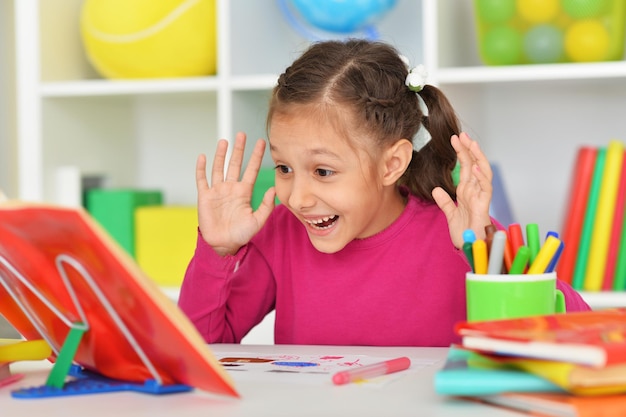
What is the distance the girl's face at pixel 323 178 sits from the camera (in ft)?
3.79

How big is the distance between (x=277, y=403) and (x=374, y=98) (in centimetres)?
64

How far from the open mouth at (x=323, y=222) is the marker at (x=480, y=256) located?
1.21 feet

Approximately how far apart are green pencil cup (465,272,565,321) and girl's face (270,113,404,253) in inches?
14.8

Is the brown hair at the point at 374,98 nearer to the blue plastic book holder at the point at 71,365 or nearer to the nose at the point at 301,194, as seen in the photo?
the nose at the point at 301,194

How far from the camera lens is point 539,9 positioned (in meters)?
1.74

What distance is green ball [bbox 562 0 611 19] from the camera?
1.71m

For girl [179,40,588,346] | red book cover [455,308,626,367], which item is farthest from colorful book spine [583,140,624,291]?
red book cover [455,308,626,367]

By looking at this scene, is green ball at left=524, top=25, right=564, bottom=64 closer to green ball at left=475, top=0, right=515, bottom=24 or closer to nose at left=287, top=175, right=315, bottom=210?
green ball at left=475, top=0, right=515, bottom=24

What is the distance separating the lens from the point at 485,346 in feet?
2.08

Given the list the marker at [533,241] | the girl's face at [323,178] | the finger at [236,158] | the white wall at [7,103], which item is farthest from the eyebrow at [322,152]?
the white wall at [7,103]

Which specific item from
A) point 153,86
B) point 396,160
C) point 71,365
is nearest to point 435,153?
point 396,160

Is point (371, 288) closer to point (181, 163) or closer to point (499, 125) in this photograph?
point (499, 125)

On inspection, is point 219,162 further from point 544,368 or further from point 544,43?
point 544,43

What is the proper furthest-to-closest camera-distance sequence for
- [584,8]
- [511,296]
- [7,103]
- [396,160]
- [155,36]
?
[7,103] → [155,36] → [584,8] → [396,160] → [511,296]
